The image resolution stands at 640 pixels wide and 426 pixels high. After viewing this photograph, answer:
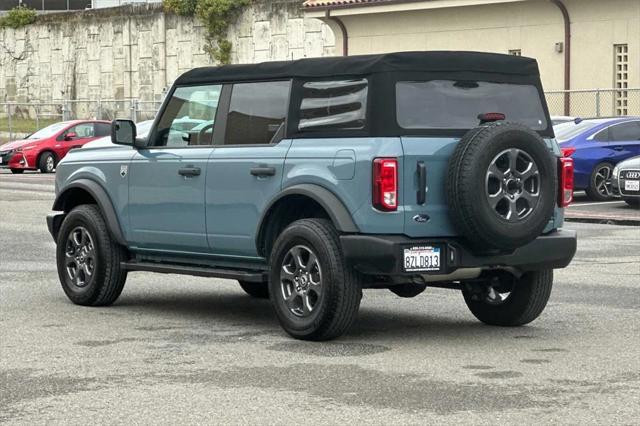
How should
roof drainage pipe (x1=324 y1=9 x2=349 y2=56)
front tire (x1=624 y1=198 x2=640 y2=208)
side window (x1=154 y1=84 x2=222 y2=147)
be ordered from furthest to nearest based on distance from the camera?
roof drainage pipe (x1=324 y1=9 x2=349 y2=56) → front tire (x1=624 y1=198 x2=640 y2=208) → side window (x1=154 y1=84 x2=222 y2=147)

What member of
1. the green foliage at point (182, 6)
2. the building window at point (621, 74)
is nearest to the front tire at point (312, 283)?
the building window at point (621, 74)

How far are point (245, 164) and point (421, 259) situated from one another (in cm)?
166

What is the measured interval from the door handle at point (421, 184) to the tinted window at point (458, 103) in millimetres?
305

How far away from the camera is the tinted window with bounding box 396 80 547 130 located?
10.1m

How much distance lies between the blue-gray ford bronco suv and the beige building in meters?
25.3

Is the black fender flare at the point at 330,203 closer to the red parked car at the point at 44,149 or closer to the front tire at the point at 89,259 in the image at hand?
the front tire at the point at 89,259

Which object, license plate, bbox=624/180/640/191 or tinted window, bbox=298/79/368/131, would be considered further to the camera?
license plate, bbox=624/180/640/191

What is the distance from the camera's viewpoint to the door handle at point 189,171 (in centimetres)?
1126

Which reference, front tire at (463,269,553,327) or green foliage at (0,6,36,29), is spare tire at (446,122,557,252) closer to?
front tire at (463,269,553,327)

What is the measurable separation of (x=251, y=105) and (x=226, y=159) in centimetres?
42

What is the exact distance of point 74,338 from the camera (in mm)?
10398

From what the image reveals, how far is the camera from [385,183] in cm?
978

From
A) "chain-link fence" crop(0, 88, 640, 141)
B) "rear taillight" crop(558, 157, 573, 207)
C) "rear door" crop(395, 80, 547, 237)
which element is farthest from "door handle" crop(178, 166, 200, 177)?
"chain-link fence" crop(0, 88, 640, 141)

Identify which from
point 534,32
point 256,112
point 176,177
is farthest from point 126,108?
point 256,112
